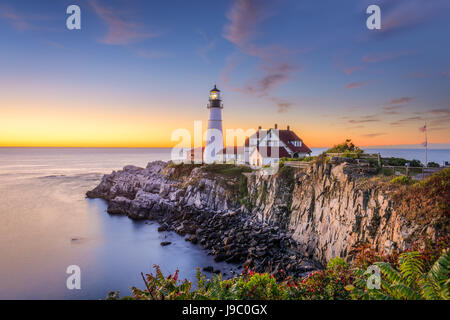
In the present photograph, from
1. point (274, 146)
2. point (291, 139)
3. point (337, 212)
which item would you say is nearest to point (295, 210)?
point (337, 212)

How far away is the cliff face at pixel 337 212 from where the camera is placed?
11.1 metres

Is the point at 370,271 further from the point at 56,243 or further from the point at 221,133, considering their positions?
the point at 221,133

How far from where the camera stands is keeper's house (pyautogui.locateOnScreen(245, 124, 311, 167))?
3784 cm

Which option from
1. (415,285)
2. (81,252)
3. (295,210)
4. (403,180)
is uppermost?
(403,180)

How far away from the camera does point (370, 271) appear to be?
5.07 m

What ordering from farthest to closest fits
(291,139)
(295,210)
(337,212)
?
(291,139) → (295,210) → (337,212)

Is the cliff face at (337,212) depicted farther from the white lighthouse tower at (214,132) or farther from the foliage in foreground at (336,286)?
the white lighthouse tower at (214,132)

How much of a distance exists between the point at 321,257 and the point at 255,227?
6508 mm

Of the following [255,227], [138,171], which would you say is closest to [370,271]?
[255,227]

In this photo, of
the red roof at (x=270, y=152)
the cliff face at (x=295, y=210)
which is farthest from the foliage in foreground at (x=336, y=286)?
the red roof at (x=270, y=152)

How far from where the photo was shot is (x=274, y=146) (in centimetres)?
3900

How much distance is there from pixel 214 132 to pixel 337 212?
32.4m

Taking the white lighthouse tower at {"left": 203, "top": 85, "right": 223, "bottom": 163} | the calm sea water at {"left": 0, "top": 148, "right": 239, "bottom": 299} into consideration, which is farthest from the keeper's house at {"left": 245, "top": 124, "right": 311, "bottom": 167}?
the calm sea water at {"left": 0, "top": 148, "right": 239, "bottom": 299}

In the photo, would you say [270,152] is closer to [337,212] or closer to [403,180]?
[337,212]
